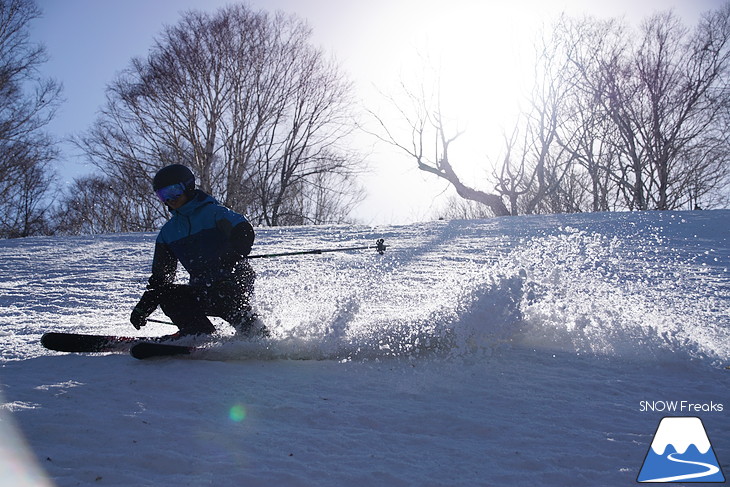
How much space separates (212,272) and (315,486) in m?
2.48

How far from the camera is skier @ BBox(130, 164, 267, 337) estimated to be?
412 cm

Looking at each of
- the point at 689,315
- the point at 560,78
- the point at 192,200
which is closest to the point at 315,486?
the point at 192,200

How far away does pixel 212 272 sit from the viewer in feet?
13.7

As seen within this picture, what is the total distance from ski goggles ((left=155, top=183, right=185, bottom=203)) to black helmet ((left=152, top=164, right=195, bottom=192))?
0.07ft

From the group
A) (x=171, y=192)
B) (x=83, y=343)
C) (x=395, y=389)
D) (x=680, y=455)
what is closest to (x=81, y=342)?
(x=83, y=343)

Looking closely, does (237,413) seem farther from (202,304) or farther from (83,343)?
(83,343)

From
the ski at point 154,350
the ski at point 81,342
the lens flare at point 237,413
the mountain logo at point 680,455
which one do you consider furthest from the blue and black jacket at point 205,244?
the mountain logo at point 680,455

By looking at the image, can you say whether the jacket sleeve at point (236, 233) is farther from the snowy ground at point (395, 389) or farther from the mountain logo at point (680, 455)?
the mountain logo at point (680, 455)

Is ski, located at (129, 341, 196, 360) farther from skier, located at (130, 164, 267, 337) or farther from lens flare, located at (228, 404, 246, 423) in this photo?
lens flare, located at (228, 404, 246, 423)

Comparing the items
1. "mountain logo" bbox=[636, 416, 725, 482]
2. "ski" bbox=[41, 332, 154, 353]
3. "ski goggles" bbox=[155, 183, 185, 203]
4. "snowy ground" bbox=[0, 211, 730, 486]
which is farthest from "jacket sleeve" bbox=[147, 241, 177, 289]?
"mountain logo" bbox=[636, 416, 725, 482]

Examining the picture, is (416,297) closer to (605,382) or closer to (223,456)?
(605,382)

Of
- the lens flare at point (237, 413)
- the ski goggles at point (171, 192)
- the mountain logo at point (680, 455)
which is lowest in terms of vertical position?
the mountain logo at point (680, 455)

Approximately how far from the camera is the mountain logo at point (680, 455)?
2.18m

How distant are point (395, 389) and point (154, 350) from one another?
5.54ft
